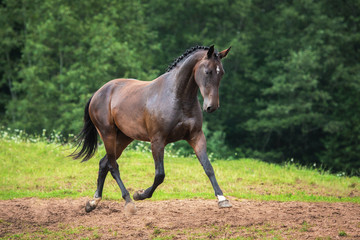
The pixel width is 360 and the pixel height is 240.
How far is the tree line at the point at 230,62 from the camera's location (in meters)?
27.1

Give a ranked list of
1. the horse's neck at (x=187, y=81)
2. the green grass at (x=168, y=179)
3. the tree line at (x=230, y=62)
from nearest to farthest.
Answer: the horse's neck at (x=187, y=81) → the green grass at (x=168, y=179) → the tree line at (x=230, y=62)

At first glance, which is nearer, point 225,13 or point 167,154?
point 167,154

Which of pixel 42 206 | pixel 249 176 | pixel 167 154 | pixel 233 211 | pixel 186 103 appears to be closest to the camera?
pixel 186 103

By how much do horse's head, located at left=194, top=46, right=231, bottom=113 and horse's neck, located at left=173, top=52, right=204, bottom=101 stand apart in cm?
35

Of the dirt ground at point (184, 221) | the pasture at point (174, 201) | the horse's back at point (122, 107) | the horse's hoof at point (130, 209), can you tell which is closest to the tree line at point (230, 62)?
the pasture at point (174, 201)

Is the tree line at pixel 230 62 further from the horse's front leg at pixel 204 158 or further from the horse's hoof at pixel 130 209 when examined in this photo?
the horse's front leg at pixel 204 158

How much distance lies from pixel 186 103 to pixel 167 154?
7469mm

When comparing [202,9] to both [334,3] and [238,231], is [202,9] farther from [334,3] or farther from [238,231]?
[238,231]

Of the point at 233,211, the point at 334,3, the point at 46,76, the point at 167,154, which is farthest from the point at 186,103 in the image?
the point at 334,3

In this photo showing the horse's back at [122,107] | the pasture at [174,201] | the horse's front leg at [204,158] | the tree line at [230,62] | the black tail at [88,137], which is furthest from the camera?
the tree line at [230,62]

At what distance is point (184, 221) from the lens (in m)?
6.84

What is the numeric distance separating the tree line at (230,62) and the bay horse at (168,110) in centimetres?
1663

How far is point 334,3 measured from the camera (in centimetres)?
3117

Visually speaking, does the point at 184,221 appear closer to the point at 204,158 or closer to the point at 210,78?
the point at 204,158
